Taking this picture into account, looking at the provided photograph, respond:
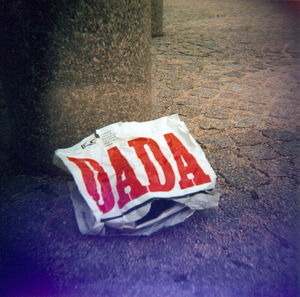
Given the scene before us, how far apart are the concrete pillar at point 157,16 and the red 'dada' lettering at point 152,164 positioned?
399 cm

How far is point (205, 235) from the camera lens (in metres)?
1.34

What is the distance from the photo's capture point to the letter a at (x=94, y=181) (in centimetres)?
130

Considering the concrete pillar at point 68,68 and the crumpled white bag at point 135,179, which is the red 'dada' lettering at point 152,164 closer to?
the crumpled white bag at point 135,179

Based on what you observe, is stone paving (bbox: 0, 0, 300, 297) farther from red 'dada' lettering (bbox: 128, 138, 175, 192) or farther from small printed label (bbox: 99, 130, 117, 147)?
small printed label (bbox: 99, 130, 117, 147)

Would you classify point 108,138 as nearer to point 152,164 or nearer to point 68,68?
point 152,164

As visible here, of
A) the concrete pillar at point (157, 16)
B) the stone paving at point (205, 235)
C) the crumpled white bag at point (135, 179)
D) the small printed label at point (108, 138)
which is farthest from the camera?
the concrete pillar at point (157, 16)

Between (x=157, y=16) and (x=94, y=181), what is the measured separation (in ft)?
14.1

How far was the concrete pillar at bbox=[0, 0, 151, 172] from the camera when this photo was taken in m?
1.30

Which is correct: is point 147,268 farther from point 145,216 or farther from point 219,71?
point 219,71

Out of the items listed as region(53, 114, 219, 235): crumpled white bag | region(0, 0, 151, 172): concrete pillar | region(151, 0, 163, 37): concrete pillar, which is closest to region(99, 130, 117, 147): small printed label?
region(53, 114, 219, 235): crumpled white bag

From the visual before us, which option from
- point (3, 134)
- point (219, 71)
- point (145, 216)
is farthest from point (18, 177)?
point (219, 71)

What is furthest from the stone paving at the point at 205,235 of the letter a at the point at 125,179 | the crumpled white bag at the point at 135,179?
the letter a at the point at 125,179

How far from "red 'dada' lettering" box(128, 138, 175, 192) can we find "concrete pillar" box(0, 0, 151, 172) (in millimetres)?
259

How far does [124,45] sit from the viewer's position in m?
1.49
